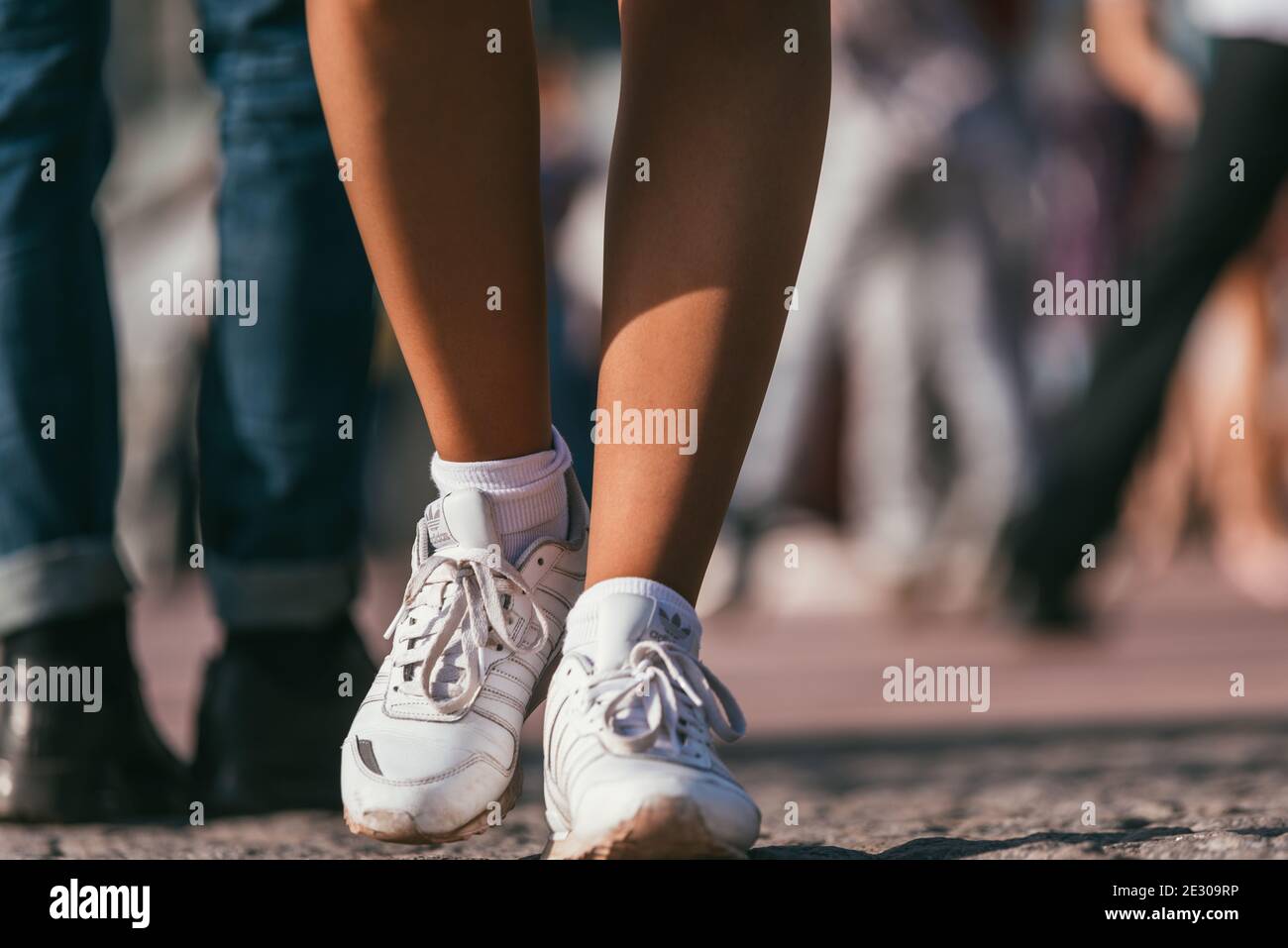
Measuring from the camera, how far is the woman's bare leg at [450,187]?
4.59 ft

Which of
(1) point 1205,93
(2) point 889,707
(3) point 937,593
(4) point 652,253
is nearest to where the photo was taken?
(4) point 652,253

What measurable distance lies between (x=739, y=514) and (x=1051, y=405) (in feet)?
5.61

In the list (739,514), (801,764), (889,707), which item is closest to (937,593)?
(739,514)

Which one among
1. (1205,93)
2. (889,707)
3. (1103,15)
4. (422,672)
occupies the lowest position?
(889,707)

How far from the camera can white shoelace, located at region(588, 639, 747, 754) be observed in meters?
1.27

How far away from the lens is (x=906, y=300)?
5.14 meters

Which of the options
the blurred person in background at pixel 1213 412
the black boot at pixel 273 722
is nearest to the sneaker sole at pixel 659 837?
the black boot at pixel 273 722

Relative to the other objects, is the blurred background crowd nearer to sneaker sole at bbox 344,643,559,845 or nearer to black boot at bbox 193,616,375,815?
black boot at bbox 193,616,375,815

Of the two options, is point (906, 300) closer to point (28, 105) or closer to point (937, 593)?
point (937, 593)

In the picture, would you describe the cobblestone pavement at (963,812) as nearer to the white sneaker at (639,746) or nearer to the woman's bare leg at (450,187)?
the white sneaker at (639,746)

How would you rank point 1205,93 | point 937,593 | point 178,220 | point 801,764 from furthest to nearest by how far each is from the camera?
point 178,220 → point 937,593 → point 1205,93 → point 801,764

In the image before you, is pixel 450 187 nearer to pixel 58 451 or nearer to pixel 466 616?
pixel 466 616

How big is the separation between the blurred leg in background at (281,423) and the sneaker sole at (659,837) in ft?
2.10
